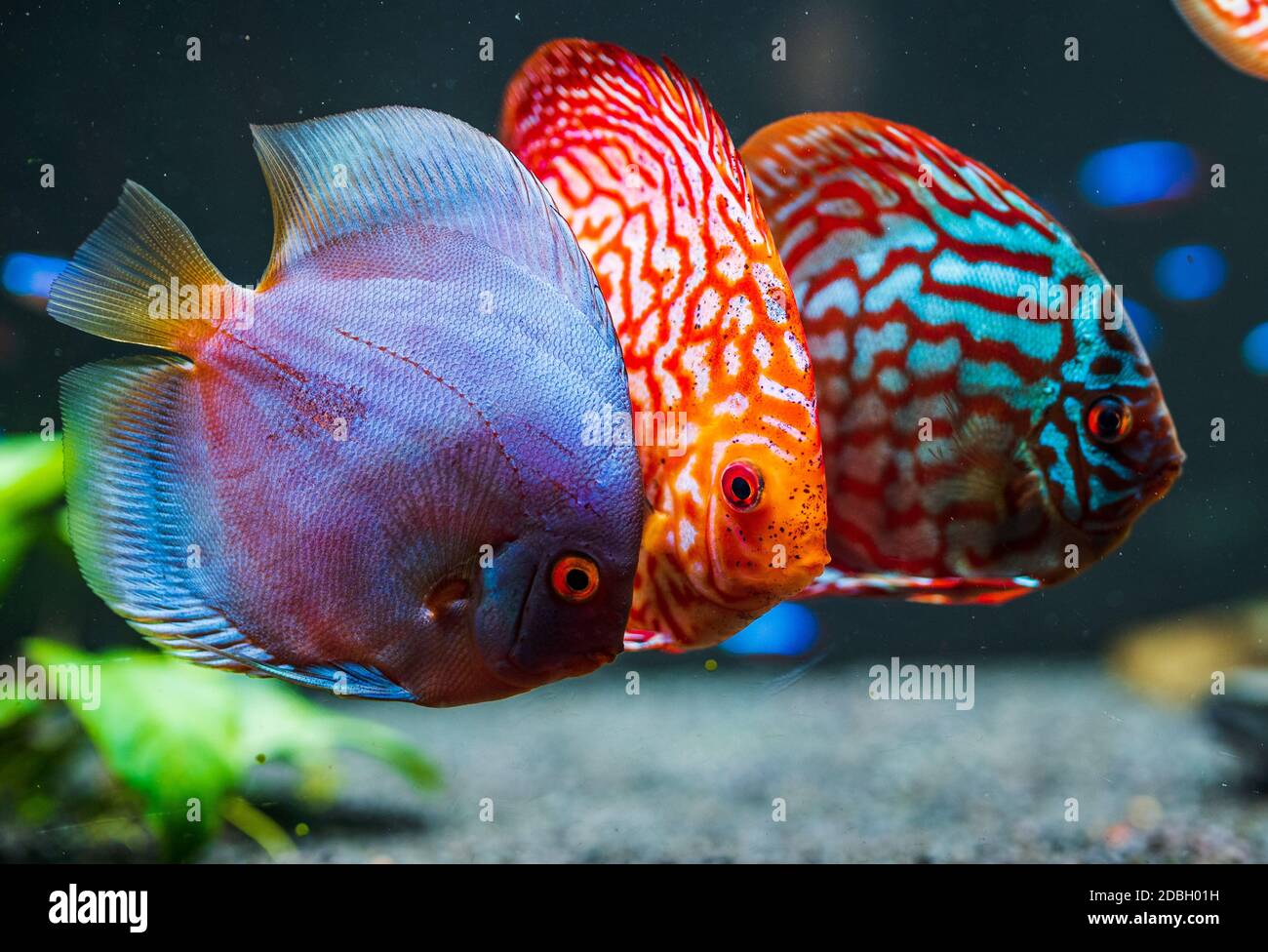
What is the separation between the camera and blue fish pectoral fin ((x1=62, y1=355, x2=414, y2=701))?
1280 millimetres

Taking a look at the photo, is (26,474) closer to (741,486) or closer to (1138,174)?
(741,486)

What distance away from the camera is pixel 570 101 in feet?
5.51

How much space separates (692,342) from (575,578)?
479 millimetres

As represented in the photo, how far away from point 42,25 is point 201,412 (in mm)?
1252

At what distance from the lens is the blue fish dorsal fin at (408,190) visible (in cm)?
134

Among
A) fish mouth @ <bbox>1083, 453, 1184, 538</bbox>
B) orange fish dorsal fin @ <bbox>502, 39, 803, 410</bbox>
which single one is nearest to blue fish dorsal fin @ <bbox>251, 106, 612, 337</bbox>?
orange fish dorsal fin @ <bbox>502, 39, 803, 410</bbox>

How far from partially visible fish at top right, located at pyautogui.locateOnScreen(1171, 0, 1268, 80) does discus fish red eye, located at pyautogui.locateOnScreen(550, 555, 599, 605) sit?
2150 mm

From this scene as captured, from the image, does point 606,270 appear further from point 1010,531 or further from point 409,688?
point 1010,531

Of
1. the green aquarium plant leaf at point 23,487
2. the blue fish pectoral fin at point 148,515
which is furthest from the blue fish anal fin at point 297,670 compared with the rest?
the green aquarium plant leaf at point 23,487

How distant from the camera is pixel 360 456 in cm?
123

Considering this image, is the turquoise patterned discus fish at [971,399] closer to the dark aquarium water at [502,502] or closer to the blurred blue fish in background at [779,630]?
the dark aquarium water at [502,502]

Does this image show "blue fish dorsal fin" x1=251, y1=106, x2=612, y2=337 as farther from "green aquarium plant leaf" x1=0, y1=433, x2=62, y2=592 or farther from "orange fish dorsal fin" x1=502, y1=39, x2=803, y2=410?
"green aquarium plant leaf" x1=0, y1=433, x2=62, y2=592

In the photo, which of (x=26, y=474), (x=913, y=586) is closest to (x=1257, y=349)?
(x=913, y=586)

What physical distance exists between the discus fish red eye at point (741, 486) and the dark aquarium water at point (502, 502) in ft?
0.31
